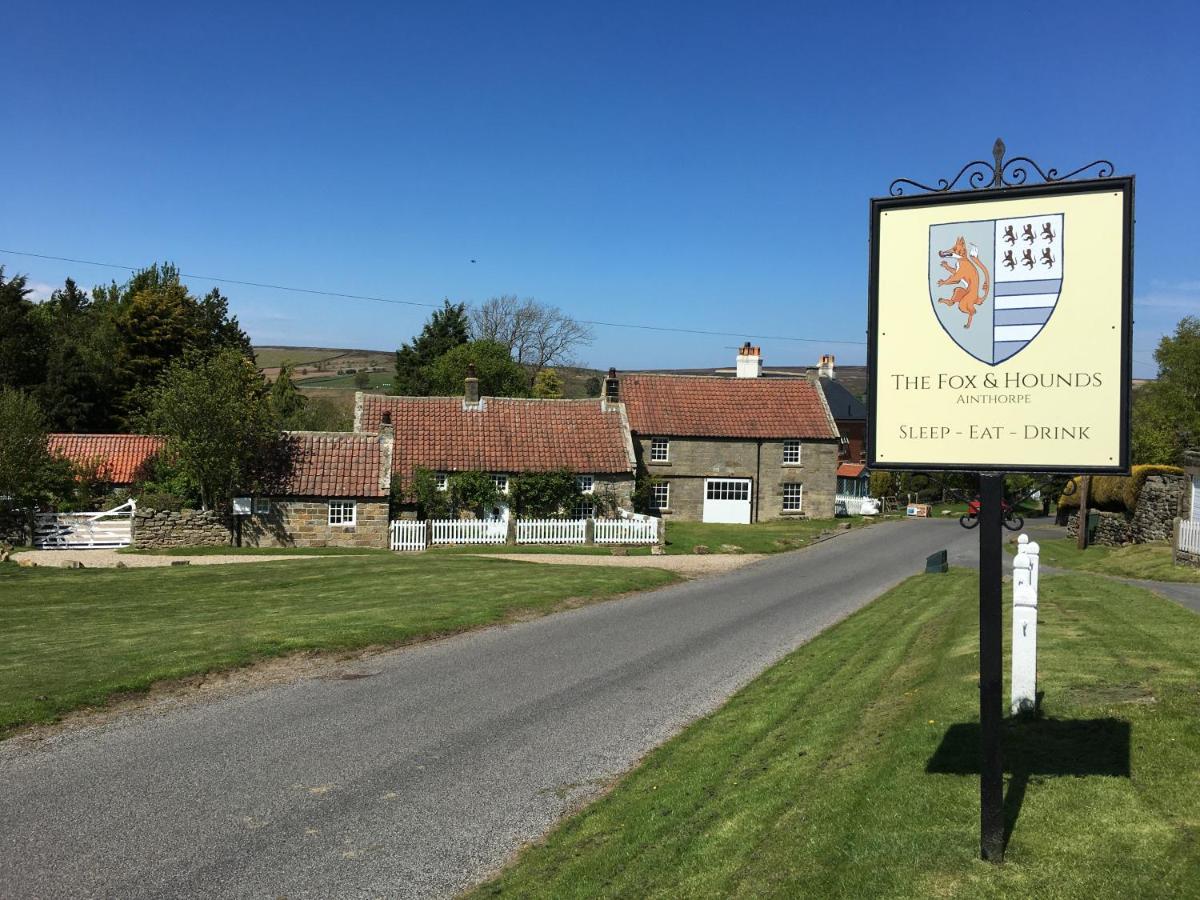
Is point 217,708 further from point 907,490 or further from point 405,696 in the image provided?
point 907,490

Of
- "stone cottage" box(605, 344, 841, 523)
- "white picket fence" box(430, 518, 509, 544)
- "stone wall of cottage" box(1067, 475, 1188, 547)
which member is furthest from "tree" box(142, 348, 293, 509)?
"stone wall of cottage" box(1067, 475, 1188, 547)

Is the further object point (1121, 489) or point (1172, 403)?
point (1172, 403)

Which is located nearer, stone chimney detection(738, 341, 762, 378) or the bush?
the bush

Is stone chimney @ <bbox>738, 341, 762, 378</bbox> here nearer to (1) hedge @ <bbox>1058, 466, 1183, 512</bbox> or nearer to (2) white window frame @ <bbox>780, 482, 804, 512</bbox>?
(2) white window frame @ <bbox>780, 482, 804, 512</bbox>

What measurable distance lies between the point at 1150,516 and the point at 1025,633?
102 feet

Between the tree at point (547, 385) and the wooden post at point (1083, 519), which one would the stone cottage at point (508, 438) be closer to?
the wooden post at point (1083, 519)

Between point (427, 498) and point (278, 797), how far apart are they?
27.2m

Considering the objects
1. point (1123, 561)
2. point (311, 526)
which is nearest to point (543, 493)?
point (311, 526)

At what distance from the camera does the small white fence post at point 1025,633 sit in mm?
8414

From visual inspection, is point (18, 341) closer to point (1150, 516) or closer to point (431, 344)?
point (431, 344)

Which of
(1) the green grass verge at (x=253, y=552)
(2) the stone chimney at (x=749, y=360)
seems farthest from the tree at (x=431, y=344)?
(1) the green grass verge at (x=253, y=552)

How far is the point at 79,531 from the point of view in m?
31.4

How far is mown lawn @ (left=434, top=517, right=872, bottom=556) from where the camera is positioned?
109ft

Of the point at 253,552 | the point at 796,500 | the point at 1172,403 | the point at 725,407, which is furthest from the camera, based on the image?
the point at 1172,403
